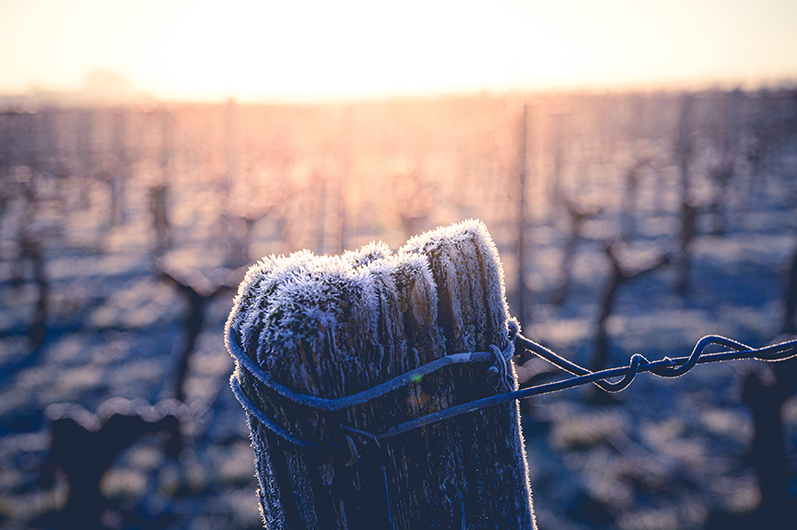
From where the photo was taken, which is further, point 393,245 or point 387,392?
point 393,245

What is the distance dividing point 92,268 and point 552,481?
1334cm

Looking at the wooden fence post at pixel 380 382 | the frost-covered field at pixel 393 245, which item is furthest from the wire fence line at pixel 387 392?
the frost-covered field at pixel 393 245

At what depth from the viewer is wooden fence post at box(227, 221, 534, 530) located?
731 millimetres

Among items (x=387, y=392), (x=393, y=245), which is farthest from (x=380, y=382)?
(x=393, y=245)

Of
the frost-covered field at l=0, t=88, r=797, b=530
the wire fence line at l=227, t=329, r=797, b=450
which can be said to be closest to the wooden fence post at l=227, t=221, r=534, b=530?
the wire fence line at l=227, t=329, r=797, b=450

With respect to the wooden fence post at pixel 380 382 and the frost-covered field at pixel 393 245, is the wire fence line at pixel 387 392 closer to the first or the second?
the wooden fence post at pixel 380 382

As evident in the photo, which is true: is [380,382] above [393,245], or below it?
above

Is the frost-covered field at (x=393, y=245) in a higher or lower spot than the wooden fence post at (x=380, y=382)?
lower

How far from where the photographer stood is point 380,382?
75cm

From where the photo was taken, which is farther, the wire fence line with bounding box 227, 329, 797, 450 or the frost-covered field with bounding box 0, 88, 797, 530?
the frost-covered field with bounding box 0, 88, 797, 530

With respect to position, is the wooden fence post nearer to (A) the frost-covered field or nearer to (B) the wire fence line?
(B) the wire fence line

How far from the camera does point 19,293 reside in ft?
35.6

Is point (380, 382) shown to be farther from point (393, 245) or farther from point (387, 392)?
point (393, 245)

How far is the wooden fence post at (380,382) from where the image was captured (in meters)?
0.73
